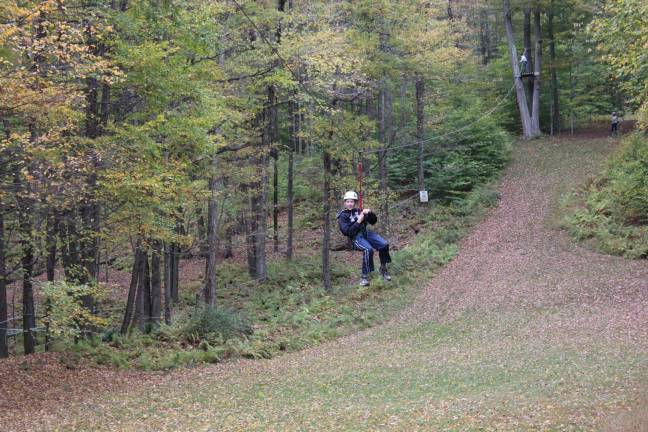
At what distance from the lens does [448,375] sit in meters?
10.9

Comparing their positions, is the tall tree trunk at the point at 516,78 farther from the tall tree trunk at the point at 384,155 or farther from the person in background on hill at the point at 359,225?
the person in background on hill at the point at 359,225

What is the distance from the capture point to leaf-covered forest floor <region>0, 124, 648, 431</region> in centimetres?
794

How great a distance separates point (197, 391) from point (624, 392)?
6.67 m

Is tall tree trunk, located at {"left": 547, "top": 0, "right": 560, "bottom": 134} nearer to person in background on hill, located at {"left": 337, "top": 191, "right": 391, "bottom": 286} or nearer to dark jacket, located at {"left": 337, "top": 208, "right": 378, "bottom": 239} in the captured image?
person in background on hill, located at {"left": 337, "top": 191, "right": 391, "bottom": 286}

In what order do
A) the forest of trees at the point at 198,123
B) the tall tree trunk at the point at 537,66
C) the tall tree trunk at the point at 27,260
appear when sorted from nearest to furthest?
the forest of trees at the point at 198,123
the tall tree trunk at the point at 27,260
the tall tree trunk at the point at 537,66

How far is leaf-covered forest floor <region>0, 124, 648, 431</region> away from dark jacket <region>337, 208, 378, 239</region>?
8.65ft

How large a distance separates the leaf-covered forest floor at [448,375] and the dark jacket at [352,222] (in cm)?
264

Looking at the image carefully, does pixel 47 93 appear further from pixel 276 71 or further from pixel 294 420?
pixel 276 71

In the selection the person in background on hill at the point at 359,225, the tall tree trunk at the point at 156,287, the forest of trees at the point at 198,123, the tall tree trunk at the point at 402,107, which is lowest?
the tall tree trunk at the point at 156,287

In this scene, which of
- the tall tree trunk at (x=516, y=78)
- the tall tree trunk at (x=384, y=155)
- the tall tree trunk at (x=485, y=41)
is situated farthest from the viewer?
the tall tree trunk at (x=485, y=41)

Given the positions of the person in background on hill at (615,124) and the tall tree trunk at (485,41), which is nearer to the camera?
the person in background on hill at (615,124)

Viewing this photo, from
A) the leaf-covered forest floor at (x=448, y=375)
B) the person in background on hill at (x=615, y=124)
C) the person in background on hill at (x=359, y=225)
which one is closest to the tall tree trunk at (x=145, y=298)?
the leaf-covered forest floor at (x=448, y=375)

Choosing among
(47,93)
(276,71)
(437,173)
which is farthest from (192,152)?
(437,173)

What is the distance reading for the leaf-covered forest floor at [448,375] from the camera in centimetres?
794
